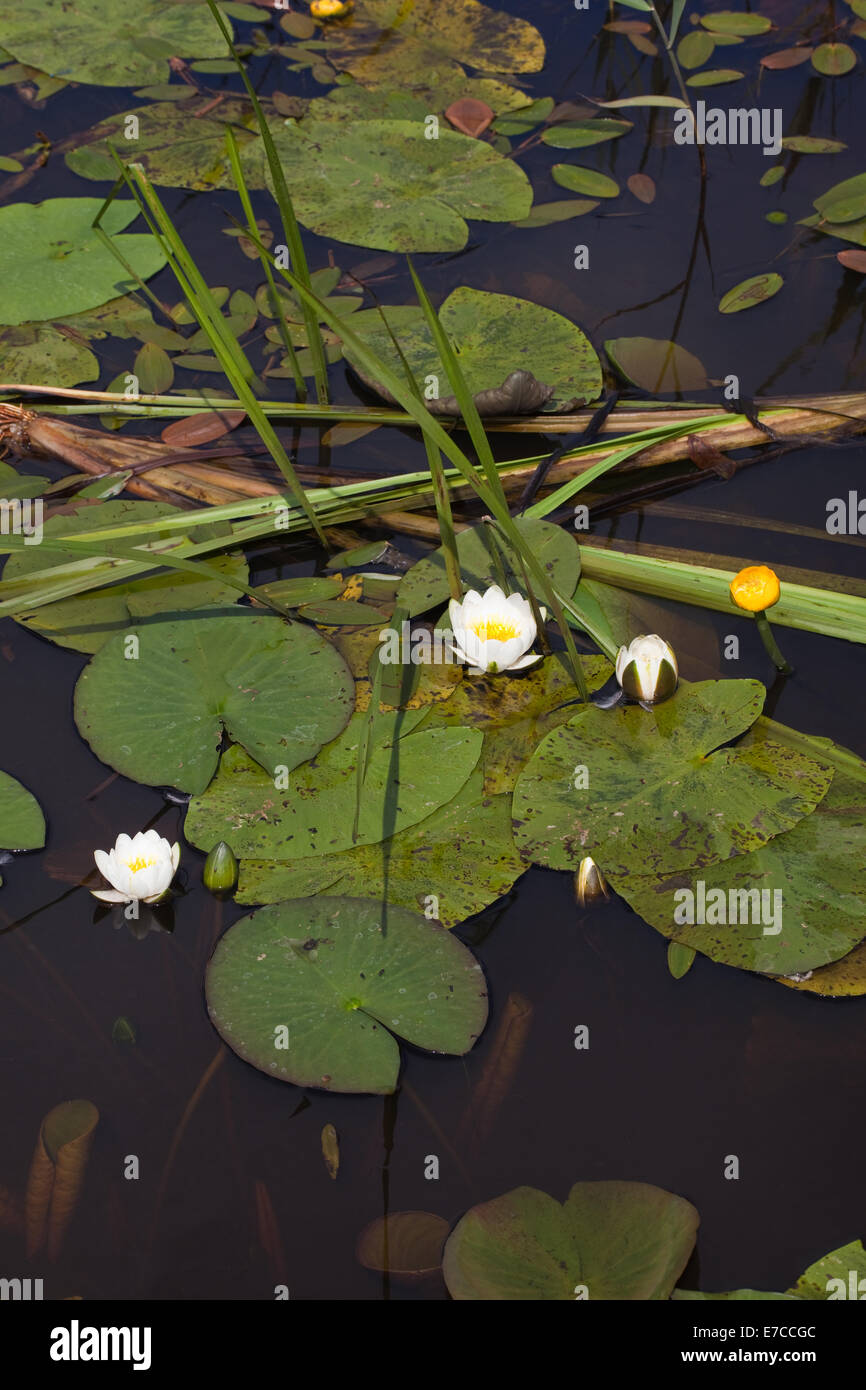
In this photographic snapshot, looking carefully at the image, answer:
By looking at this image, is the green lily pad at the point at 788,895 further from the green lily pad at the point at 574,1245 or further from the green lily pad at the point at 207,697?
the green lily pad at the point at 207,697

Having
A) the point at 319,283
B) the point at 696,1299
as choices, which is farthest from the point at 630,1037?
the point at 319,283

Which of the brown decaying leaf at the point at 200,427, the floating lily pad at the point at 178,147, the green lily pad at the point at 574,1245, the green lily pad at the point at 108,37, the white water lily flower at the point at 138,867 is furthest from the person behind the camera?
the green lily pad at the point at 108,37

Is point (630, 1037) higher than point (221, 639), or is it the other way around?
point (221, 639)

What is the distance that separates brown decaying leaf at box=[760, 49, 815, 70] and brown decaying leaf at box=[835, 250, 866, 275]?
1.37m

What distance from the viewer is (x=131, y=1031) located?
229 centimetres

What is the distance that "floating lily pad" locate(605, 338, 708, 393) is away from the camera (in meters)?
3.57

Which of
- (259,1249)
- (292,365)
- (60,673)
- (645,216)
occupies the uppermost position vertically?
(645,216)

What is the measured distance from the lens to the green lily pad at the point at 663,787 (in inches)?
95.8

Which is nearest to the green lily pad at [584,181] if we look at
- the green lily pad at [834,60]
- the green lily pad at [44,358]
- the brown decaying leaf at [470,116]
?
the brown decaying leaf at [470,116]

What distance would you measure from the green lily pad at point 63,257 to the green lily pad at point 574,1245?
344 cm

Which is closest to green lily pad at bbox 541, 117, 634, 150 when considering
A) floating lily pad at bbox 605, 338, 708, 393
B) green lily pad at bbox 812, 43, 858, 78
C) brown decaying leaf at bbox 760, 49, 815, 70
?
brown decaying leaf at bbox 760, 49, 815, 70

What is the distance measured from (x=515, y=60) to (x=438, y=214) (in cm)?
125
